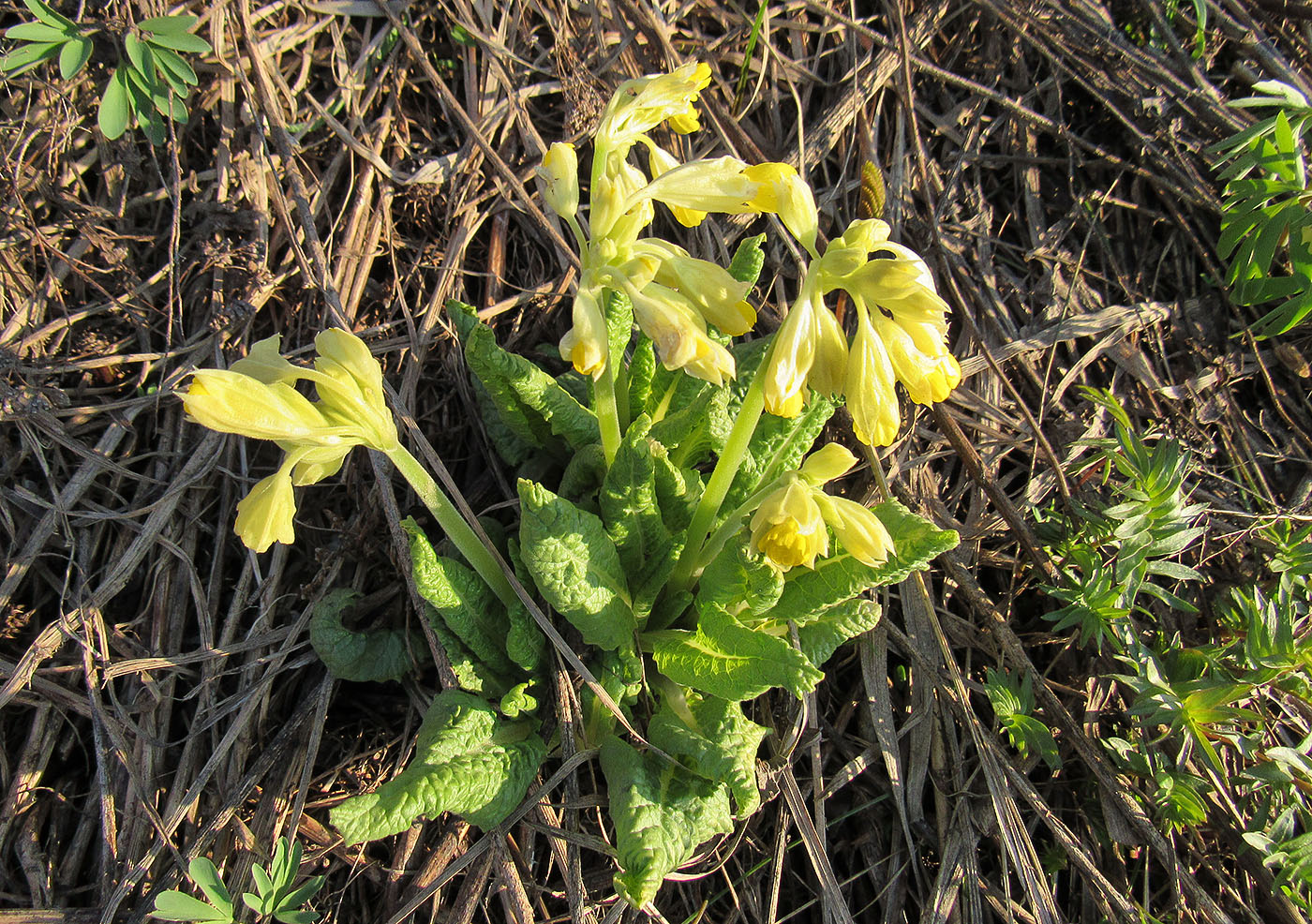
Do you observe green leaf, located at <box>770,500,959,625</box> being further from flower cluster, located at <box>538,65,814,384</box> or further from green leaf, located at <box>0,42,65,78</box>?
green leaf, located at <box>0,42,65,78</box>

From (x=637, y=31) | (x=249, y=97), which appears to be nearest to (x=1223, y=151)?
(x=637, y=31)

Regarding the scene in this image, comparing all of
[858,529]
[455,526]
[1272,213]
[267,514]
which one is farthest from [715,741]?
[1272,213]

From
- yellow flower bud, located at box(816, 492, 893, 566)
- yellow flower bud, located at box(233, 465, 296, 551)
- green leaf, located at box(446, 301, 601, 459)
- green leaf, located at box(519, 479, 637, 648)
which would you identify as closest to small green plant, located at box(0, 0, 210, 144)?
green leaf, located at box(446, 301, 601, 459)

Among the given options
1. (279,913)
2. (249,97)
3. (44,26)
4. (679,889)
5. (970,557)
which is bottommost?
(679,889)

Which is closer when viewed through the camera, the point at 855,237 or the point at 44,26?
the point at 855,237

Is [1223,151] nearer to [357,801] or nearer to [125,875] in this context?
[357,801]

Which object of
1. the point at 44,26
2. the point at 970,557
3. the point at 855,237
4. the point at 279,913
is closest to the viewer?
the point at 855,237

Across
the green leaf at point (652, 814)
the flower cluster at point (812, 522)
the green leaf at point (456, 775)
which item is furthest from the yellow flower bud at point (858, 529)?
the green leaf at point (456, 775)

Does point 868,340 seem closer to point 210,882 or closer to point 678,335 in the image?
point 678,335
